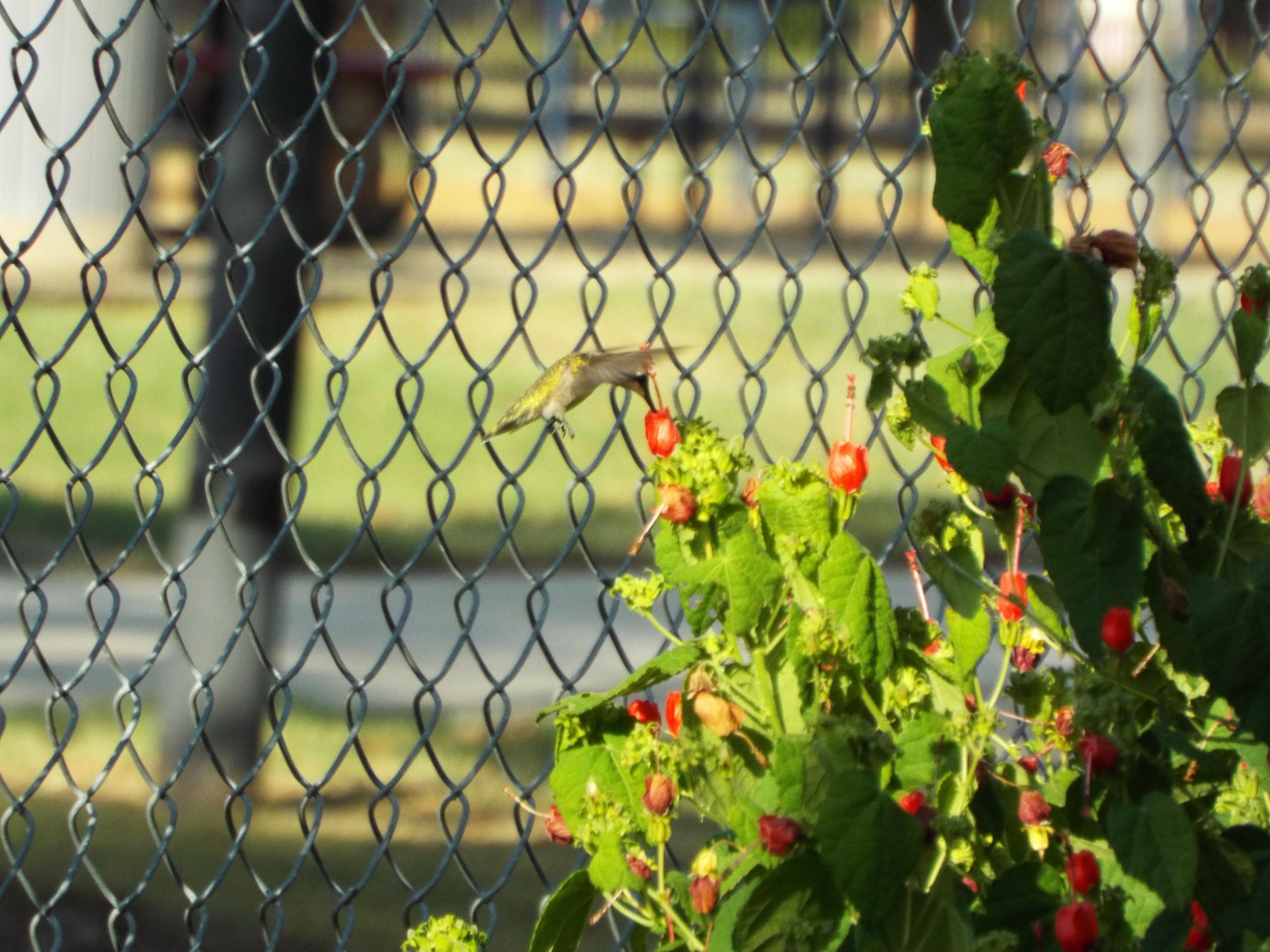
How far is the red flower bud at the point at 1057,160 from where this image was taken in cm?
129

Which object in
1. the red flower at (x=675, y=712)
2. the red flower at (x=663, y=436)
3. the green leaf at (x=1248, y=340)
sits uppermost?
the green leaf at (x=1248, y=340)

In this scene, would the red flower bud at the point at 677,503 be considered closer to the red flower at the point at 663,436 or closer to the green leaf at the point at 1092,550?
the red flower at the point at 663,436

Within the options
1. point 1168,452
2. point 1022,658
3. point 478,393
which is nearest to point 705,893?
point 1022,658

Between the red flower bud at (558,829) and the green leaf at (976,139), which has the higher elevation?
the green leaf at (976,139)

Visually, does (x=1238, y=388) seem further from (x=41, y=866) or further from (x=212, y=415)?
(x=41, y=866)

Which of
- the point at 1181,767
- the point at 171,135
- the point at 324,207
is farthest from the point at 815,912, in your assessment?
the point at 171,135

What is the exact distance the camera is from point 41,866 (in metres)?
3.35

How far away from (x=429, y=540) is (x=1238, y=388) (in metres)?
0.97

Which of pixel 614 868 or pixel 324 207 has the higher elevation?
pixel 324 207

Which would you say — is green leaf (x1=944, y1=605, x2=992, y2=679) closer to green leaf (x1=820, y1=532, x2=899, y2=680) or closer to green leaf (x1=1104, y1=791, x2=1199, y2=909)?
green leaf (x1=820, y1=532, x2=899, y2=680)

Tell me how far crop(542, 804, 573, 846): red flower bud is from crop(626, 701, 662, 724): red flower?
0.11m

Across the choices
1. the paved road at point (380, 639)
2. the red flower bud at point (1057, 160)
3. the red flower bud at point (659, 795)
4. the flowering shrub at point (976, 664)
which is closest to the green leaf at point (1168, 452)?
the flowering shrub at point (976, 664)

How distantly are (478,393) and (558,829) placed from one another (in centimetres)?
722

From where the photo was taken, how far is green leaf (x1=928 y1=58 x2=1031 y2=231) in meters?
1.14
